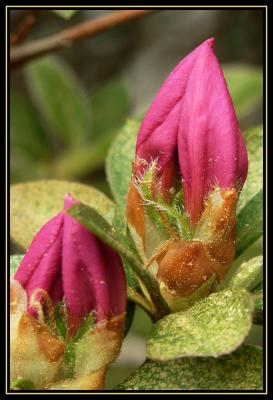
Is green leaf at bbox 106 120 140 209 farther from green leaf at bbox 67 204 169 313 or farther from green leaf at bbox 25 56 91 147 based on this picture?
green leaf at bbox 25 56 91 147

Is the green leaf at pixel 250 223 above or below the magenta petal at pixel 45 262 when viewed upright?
below

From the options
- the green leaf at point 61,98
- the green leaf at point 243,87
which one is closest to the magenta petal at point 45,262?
the green leaf at point 243,87

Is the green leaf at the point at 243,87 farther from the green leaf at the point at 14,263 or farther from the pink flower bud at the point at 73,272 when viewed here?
the pink flower bud at the point at 73,272

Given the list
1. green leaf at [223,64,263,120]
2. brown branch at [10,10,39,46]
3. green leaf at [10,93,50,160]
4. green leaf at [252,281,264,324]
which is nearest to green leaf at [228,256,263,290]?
green leaf at [252,281,264,324]

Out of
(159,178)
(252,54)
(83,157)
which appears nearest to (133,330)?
(83,157)

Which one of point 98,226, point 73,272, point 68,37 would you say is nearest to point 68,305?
point 73,272

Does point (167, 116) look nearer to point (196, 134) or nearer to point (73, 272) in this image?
point (196, 134)
